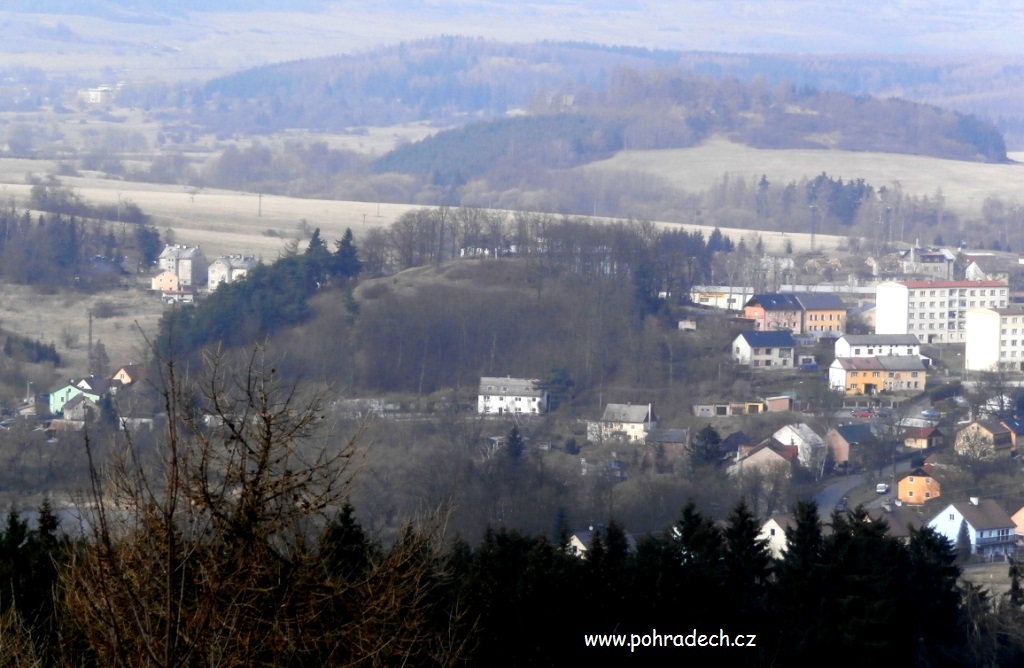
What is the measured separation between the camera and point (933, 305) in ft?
73.8

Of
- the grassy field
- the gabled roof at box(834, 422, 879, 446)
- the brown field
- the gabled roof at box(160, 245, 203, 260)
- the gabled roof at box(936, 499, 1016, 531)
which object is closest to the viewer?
the gabled roof at box(936, 499, 1016, 531)

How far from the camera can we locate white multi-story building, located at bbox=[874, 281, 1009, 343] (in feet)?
71.6

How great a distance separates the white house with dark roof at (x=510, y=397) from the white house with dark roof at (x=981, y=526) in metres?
5.77

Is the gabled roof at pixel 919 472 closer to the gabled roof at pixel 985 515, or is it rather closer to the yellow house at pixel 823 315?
the gabled roof at pixel 985 515

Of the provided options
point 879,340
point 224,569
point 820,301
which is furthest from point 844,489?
point 224,569

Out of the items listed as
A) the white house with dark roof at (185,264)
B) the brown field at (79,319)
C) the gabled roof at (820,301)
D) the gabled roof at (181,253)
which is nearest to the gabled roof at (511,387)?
the brown field at (79,319)

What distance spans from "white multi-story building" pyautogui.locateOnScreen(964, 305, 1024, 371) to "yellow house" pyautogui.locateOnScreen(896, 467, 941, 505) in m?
6.52

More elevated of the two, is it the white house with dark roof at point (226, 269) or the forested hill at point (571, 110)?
the forested hill at point (571, 110)

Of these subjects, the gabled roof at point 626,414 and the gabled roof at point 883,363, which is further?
the gabled roof at point 883,363

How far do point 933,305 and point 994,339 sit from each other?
2.61 metres

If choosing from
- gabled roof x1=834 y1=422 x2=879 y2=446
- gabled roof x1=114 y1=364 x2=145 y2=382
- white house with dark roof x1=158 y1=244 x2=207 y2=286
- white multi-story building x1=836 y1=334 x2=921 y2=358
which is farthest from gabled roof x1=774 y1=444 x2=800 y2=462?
white house with dark roof x1=158 y1=244 x2=207 y2=286

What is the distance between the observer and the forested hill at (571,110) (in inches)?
1929

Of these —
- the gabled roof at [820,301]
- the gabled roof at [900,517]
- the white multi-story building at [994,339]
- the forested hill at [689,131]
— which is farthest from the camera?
the forested hill at [689,131]

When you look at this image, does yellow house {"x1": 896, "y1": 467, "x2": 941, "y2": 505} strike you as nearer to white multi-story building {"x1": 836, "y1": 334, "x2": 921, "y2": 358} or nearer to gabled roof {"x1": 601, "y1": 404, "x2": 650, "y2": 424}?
gabled roof {"x1": 601, "y1": 404, "x2": 650, "y2": 424}
